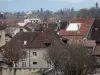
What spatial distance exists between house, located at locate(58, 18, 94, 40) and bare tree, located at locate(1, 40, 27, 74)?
20.3 meters

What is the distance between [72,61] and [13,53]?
10219 millimetres

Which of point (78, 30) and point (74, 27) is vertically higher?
point (74, 27)

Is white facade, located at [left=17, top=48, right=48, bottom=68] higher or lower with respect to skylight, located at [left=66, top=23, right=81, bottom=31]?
lower

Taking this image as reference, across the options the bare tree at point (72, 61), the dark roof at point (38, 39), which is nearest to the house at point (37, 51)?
the dark roof at point (38, 39)

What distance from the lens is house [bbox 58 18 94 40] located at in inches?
2551

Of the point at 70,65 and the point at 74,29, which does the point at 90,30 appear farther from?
the point at 70,65

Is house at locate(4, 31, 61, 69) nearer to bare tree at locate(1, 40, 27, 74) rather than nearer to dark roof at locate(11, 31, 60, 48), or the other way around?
dark roof at locate(11, 31, 60, 48)

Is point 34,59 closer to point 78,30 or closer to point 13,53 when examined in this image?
point 13,53

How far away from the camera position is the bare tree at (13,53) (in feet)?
143

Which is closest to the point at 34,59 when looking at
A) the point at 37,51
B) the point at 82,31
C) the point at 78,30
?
the point at 37,51

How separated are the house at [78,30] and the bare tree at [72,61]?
24.0 meters

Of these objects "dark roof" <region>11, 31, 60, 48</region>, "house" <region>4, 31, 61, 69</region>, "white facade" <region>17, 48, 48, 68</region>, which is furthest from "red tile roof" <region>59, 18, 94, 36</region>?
"white facade" <region>17, 48, 48, 68</region>

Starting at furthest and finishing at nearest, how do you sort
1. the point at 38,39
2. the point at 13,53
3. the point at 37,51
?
the point at 38,39 → the point at 37,51 → the point at 13,53

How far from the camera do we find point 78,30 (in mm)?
66750
